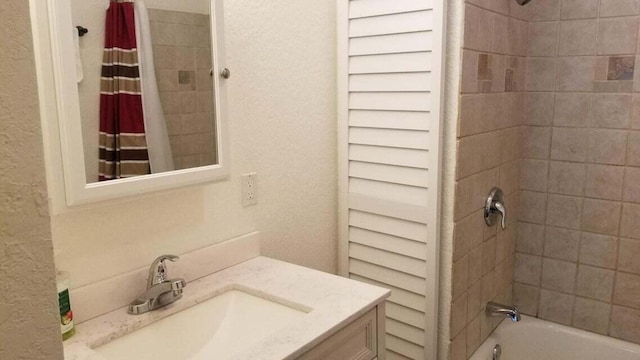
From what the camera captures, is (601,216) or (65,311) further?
(601,216)

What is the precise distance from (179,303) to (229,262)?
0.26 meters

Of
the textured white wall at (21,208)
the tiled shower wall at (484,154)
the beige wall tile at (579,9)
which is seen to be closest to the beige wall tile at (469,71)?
the tiled shower wall at (484,154)

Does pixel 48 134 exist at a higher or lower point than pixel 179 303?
higher

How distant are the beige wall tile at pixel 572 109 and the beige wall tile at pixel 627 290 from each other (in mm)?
653

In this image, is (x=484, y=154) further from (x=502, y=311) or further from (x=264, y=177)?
(x=264, y=177)

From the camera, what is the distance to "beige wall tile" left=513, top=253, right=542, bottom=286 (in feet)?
7.13

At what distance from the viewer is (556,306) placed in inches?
85.0

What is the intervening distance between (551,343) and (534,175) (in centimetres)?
75

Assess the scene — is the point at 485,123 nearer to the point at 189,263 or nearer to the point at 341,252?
the point at 341,252

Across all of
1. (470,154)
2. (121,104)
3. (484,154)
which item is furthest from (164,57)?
(484,154)

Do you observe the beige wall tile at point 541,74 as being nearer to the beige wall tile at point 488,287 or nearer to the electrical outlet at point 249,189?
the beige wall tile at point 488,287

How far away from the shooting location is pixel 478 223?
1769mm

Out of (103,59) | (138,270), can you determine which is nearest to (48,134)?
(103,59)

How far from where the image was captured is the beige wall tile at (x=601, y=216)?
1963 mm
